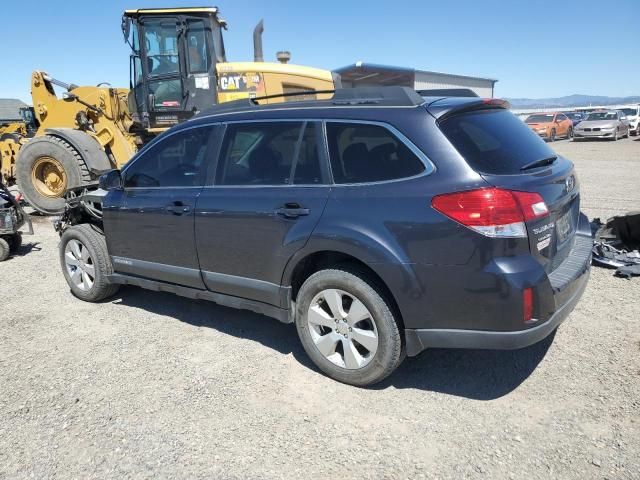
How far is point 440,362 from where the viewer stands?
11.5ft

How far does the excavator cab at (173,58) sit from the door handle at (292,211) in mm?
5970

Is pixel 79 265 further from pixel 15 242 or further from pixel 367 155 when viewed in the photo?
pixel 367 155

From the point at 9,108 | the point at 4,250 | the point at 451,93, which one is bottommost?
the point at 4,250

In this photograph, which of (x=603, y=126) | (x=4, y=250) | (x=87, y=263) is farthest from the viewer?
(x=603, y=126)

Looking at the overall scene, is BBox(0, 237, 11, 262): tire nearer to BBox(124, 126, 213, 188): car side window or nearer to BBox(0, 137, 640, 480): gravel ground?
BBox(0, 137, 640, 480): gravel ground

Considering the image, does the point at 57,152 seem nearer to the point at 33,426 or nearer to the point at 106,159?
the point at 106,159

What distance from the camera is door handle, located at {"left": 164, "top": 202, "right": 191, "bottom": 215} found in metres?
3.82

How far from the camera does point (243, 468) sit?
254 centimetres


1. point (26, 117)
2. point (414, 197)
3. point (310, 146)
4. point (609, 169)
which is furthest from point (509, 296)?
point (609, 169)

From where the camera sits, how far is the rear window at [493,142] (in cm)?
278

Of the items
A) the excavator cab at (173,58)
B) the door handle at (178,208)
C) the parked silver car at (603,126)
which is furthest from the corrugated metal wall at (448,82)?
the door handle at (178,208)

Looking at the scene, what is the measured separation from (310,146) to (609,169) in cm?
1325

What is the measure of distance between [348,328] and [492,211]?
1.17 meters

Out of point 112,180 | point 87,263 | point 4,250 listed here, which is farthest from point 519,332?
point 4,250
